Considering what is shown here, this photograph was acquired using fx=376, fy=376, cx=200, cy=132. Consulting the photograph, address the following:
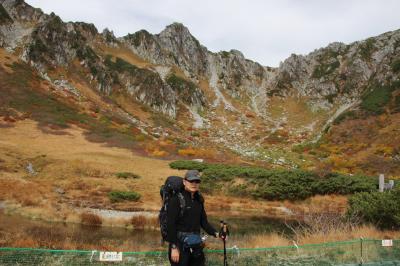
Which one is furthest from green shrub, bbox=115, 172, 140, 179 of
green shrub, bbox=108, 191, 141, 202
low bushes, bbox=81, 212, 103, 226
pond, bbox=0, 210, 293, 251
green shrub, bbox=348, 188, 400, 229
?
green shrub, bbox=348, 188, 400, 229

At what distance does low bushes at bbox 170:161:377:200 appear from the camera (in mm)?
39844

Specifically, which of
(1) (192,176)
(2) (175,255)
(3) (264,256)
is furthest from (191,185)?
(3) (264,256)

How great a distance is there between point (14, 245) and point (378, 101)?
90412mm

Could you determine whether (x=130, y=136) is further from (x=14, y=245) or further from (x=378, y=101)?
(x=378, y=101)

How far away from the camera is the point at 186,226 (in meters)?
7.43

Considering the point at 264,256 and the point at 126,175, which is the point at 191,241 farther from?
the point at 126,175

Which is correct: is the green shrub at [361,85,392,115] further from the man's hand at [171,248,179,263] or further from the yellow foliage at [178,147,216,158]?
the man's hand at [171,248,179,263]

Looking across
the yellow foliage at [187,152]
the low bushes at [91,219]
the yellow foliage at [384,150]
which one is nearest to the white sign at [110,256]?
the low bushes at [91,219]

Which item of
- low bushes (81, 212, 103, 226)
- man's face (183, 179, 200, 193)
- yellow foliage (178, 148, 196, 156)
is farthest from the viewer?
yellow foliage (178, 148, 196, 156)

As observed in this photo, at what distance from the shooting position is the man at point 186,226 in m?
7.15

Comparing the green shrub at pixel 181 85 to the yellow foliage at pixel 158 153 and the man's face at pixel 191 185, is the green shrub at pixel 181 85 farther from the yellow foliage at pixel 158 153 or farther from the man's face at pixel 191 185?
the man's face at pixel 191 185

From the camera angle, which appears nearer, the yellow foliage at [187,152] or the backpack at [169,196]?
the backpack at [169,196]

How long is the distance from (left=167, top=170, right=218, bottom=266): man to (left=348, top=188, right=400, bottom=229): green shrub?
13279mm

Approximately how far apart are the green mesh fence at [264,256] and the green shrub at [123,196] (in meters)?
23.4
